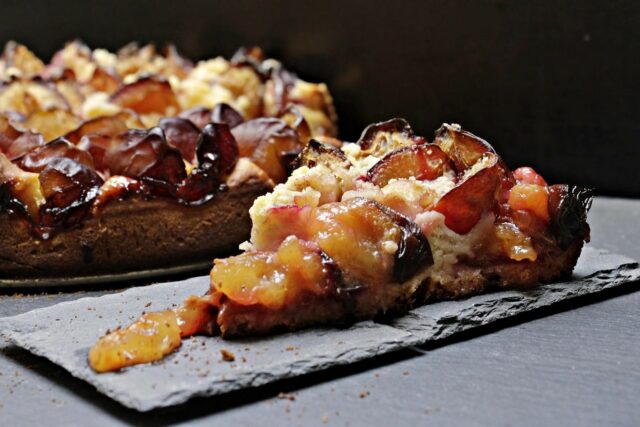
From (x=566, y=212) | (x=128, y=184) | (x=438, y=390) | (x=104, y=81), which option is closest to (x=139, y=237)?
(x=128, y=184)

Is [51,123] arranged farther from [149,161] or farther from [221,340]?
[221,340]

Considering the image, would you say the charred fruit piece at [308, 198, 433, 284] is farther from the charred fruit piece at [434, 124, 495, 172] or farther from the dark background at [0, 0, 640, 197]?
the dark background at [0, 0, 640, 197]

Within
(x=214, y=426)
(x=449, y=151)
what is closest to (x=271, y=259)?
(x=214, y=426)

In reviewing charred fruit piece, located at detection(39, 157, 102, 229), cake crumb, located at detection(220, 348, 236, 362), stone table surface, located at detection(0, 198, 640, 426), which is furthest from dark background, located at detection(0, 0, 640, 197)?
cake crumb, located at detection(220, 348, 236, 362)

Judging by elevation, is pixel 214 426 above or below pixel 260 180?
below

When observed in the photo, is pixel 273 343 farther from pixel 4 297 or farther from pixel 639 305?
pixel 4 297

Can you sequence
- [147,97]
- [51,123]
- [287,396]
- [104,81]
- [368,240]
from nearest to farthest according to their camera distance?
[287,396] → [368,240] → [51,123] → [147,97] → [104,81]
